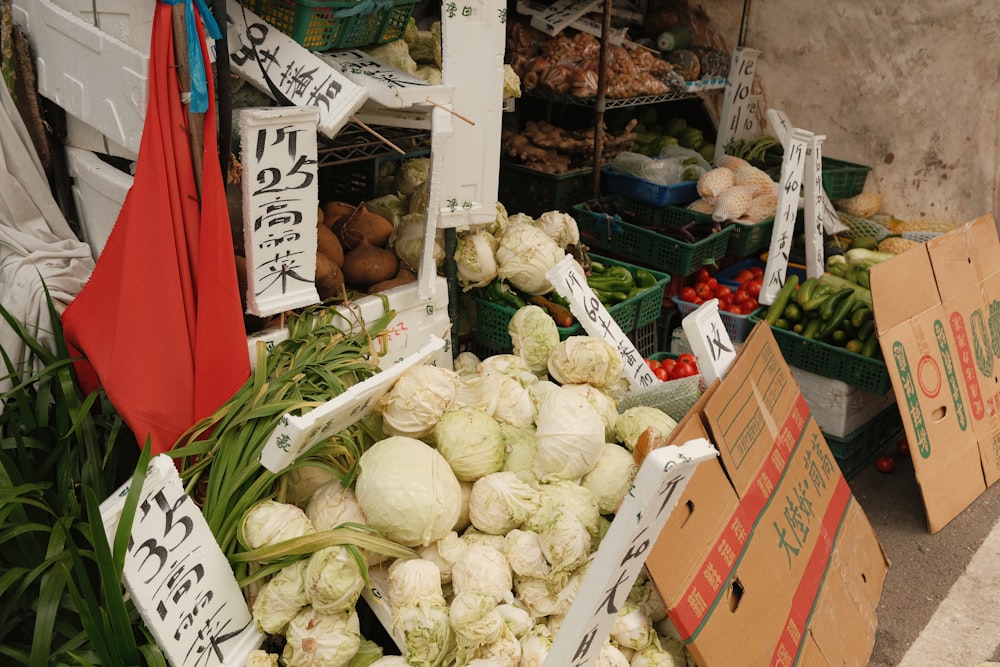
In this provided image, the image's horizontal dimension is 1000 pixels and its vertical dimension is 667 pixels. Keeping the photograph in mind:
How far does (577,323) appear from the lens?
3.83m

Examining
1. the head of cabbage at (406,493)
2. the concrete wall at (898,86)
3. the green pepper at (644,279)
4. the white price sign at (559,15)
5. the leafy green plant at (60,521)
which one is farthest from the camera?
the concrete wall at (898,86)

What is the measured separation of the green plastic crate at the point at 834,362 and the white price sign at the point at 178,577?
3.22 meters

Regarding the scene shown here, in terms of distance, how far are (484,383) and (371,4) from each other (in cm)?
136

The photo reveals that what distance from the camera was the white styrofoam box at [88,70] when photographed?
95.3 inches

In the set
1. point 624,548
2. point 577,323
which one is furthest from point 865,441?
point 624,548

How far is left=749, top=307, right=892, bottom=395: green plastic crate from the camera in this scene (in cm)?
410

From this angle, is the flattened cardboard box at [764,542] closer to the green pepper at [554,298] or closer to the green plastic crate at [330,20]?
the green pepper at [554,298]

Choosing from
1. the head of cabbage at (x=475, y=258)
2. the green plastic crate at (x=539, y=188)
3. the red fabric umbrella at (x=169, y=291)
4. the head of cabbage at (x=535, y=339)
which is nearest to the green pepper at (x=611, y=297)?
the head of cabbage at (x=475, y=258)

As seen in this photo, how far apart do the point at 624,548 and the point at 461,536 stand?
0.91 meters

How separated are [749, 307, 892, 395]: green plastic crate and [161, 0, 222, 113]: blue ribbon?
326cm

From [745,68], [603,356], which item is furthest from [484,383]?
[745,68]

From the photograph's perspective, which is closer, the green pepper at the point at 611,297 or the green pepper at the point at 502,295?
the green pepper at the point at 502,295

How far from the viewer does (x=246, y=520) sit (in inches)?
87.7

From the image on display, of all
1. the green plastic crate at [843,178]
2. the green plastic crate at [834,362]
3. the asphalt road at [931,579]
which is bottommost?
the asphalt road at [931,579]
